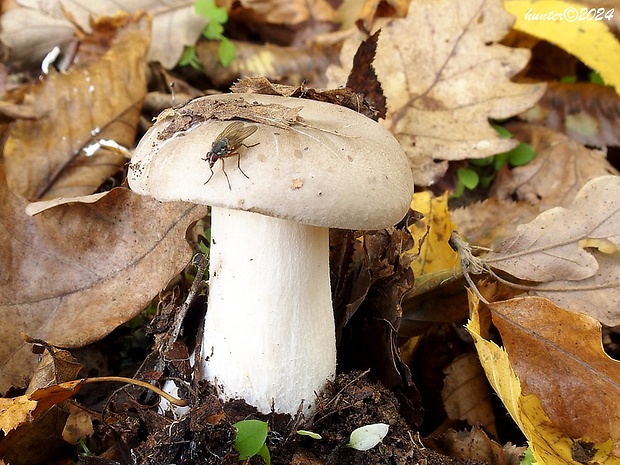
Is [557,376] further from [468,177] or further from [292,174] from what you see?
[468,177]

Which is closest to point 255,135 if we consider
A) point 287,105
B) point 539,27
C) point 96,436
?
point 287,105

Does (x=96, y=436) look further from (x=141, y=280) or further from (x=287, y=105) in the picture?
(x=287, y=105)

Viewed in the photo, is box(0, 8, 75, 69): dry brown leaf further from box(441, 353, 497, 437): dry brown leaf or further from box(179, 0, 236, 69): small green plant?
box(441, 353, 497, 437): dry brown leaf

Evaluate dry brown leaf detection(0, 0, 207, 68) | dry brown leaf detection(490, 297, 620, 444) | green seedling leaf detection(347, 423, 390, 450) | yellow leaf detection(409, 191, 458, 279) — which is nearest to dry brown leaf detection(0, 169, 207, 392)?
green seedling leaf detection(347, 423, 390, 450)

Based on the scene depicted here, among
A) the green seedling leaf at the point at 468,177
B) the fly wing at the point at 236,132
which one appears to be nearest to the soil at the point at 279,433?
the fly wing at the point at 236,132

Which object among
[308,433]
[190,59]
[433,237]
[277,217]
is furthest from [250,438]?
[190,59]
